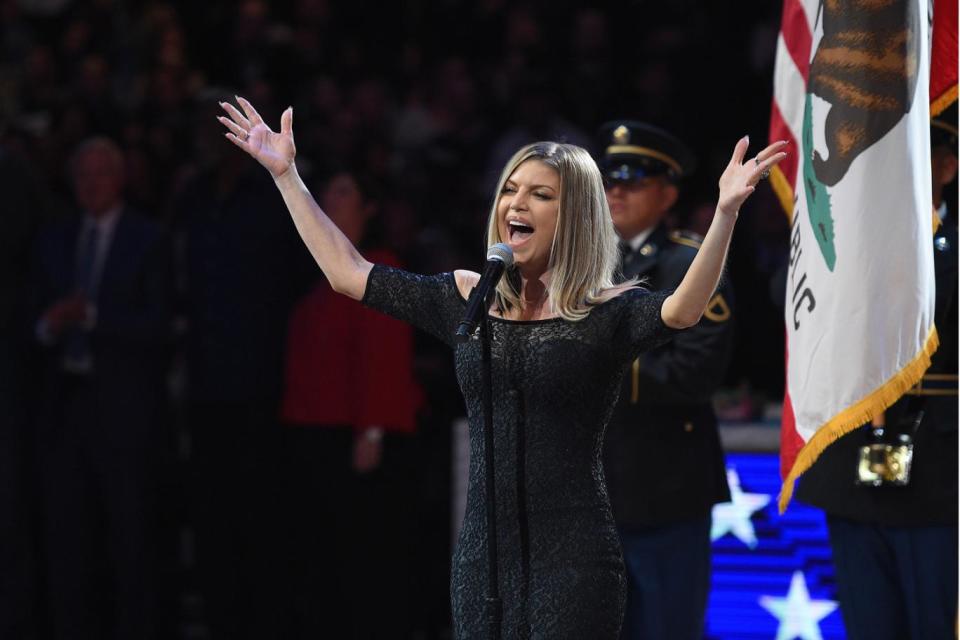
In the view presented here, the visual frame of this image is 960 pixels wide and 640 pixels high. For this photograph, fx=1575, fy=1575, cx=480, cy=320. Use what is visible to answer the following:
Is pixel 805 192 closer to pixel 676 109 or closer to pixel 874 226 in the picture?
pixel 874 226

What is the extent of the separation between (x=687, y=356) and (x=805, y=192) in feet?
2.52

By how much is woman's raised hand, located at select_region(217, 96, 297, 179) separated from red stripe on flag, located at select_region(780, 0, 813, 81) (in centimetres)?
165

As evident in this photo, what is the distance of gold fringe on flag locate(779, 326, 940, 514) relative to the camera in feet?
13.1

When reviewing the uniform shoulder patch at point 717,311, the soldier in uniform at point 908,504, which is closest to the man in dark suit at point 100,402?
the uniform shoulder patch at point 717,311

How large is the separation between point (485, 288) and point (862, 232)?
1257mm

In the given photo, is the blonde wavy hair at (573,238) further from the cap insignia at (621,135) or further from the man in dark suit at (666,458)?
the cap insignia at (621,135)

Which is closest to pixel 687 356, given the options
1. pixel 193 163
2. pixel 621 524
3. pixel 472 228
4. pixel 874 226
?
pixel 621 524

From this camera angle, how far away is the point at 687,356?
4.88 m

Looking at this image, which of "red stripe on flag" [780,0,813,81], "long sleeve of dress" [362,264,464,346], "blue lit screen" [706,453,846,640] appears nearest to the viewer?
"long sleeve of dress" [362,264,464,346]

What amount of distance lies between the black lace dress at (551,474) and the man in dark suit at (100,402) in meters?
Result: 3.41

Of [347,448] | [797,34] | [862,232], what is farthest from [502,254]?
[347,448]

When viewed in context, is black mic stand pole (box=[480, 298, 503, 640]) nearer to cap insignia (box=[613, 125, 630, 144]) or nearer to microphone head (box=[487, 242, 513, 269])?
microphone head (box=[487, 242, 513, 269])

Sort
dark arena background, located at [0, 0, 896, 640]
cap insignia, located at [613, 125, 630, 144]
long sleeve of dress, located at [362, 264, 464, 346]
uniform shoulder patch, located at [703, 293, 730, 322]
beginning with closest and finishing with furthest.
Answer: long sleeve of dress, located at [362, 264, 464, 346] → uniform shoulder patch, located at [703, 293, 730, 322] → cap insignia, located at [613, 125, 630, 144] → dark arena background, located at [0, 0, 896, 640]

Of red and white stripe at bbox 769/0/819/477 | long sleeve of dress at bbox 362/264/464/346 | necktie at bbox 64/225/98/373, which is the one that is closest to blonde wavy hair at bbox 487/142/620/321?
long sleeve of dress at bbox 362/264/464/346
